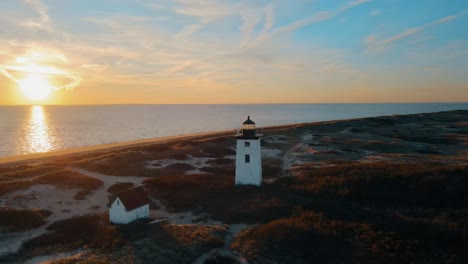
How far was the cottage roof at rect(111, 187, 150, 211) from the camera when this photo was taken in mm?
22781

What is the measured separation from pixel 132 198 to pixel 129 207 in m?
0.83

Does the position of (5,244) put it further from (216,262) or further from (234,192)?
(234,192)

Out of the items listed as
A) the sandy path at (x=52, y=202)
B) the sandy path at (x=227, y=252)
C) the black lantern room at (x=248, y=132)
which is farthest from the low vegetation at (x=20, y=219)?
the black lantern room at (x=248, y=132)

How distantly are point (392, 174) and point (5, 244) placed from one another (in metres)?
31.6

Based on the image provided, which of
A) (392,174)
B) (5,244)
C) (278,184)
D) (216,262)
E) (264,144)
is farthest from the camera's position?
(264,144)

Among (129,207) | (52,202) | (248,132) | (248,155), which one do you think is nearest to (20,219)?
(52,202)

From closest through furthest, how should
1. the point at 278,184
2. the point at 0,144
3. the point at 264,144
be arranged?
the point at 278,184 < the point at 264,144 < the point at 0,144

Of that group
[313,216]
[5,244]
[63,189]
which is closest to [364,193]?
[313,216]

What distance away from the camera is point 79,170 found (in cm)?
4084

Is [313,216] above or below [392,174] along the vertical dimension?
below

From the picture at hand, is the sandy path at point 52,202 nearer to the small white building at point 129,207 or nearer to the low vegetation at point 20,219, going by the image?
the low vegetation at point 20,219

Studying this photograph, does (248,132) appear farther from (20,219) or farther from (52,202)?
(20,219)

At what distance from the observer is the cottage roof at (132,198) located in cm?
2278

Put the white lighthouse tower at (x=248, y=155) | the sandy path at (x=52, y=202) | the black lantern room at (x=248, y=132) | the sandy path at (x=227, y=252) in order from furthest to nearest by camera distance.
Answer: the white lighthouse tower at (x=248, y=155) < the black lantern room at (x=248, y=132) < the sandy path at (x=52, y=202) < the sandy path at (x=227, y=252)
